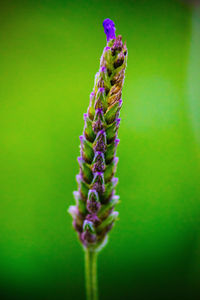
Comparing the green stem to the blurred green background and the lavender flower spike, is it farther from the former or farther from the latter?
the blurred green background

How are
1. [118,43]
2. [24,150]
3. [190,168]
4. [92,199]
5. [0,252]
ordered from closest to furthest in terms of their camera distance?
[118,43] < [92,199] < [0,252] < [24,150] < [190,168]

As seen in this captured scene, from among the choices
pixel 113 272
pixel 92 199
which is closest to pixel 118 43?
pixel 92 199

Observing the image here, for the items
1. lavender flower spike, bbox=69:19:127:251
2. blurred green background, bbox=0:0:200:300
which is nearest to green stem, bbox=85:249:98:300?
lavender flower spike, bbox=69:19:127:251

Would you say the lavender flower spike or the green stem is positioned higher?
the lavender flower spike

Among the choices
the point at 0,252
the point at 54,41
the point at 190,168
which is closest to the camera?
the point at 0,252

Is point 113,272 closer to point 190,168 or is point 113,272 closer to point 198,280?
point 198,280

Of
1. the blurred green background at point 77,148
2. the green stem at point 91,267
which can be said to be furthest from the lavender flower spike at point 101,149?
the blurred green background at point 77,148

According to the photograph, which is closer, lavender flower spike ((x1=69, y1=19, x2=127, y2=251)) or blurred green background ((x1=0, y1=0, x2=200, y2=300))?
lavender flower spike ((x1=69, y1=19, x2=127, y2=251))
